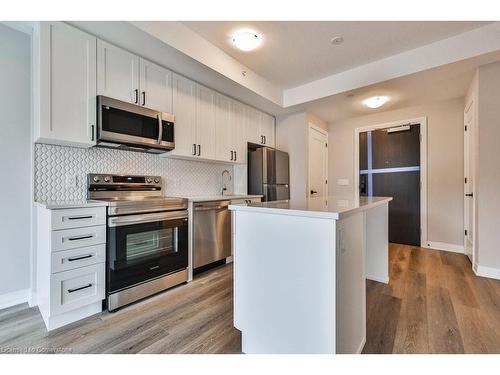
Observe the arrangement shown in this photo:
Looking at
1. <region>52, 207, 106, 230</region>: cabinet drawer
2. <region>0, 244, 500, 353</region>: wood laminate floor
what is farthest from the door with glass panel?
<region>0, 244, 500, 353</region>: wood laminate floor

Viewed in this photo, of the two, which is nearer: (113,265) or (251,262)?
(251,262)

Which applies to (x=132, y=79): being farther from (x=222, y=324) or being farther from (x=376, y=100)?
(x=376, y=100)

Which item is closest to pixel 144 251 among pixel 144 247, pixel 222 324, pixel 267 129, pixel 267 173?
pixel 144 247

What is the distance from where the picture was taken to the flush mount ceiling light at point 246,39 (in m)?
2.43

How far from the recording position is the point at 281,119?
4.39 metres

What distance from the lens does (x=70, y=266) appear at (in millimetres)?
1780

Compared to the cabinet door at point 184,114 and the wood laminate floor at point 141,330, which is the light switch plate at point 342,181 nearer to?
the cabinet door at point 184,114

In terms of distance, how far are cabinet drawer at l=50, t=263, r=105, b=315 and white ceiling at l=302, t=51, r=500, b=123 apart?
11.5 ft

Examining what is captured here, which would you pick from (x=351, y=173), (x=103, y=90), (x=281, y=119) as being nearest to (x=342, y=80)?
(x=281, y=119)

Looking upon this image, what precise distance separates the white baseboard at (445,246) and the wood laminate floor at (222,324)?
52.2 inches

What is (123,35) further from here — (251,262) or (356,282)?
(356,282)

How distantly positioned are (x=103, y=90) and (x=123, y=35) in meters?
0.52

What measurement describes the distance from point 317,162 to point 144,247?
11.4 ft

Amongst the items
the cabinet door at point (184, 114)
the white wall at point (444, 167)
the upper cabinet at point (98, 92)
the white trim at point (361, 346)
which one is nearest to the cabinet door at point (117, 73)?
the upper cabinet at point (98, 92)
